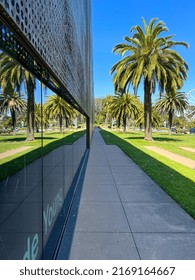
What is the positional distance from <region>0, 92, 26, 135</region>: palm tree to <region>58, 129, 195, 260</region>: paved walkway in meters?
2.37

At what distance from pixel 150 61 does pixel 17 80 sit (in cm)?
2234

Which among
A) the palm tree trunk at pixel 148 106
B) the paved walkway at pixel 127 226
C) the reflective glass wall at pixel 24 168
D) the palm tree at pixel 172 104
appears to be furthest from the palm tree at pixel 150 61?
the palm tree at pixel 172 104

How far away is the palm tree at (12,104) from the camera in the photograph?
5.95 ft

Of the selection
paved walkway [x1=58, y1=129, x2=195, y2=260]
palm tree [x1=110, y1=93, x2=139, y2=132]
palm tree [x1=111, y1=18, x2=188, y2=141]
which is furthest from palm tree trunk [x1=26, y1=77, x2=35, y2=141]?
palm tree [x1=110, y1=93, x2=139, y2=132]

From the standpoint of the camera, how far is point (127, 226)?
15.6ft

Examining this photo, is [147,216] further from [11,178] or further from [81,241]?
[11,178]

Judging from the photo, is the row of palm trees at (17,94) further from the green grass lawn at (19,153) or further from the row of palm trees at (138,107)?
the row of palm trees at (138,107)

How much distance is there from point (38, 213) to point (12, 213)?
88cm

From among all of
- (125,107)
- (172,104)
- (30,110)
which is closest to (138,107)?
(125,107)

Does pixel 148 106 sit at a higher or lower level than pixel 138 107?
lower

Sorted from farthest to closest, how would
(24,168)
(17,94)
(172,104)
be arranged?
(172,104) → (24,168) → (17,94)

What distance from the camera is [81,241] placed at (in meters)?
4.12

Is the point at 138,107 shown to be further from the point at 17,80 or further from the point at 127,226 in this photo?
the point at 17,80
